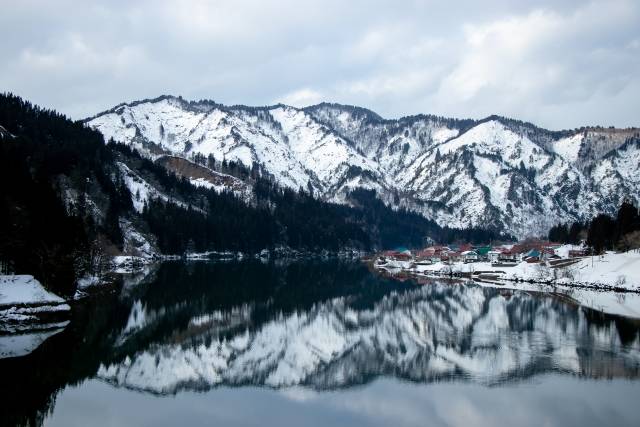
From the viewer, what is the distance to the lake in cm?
2966

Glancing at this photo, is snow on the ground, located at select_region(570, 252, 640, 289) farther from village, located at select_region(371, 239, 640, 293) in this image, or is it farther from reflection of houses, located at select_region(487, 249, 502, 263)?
reflection of houses, located at select_region(487, 249, 502, 263)

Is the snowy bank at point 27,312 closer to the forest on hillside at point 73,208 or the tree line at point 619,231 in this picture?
the forest on hillside at point 73,208

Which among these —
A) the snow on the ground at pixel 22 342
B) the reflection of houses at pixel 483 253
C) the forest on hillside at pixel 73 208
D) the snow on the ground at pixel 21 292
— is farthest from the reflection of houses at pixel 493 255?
the snow on the ground at pixel 22 342

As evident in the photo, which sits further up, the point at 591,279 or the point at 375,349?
the point at 591,279

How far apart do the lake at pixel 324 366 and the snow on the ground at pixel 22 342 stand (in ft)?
2.45

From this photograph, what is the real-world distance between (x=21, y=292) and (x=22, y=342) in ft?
20.9

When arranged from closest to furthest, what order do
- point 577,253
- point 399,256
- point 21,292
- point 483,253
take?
point 21,292 < point 577,253 < point 483,253 < point 399,256

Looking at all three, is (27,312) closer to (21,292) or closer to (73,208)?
(21,292)

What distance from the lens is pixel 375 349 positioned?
154 ft

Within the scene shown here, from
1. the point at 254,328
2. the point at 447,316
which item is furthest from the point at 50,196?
the point at 447,316

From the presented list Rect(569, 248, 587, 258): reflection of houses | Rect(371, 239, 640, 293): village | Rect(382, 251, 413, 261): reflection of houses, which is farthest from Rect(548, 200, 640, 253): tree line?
Rect(382, 251, 413, 261): reflection of houses

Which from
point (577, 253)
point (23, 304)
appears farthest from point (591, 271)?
point (23, 304)

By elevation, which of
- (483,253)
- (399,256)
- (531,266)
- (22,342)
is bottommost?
(22,342)

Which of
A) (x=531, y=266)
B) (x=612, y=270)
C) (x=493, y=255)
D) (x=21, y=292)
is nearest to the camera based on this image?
(x=21, y=292)
